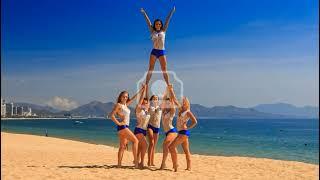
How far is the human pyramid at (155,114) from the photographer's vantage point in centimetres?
1305

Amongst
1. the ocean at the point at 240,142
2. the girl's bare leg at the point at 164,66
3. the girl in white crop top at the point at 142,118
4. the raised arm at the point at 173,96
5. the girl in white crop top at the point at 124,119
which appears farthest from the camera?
the ocean at the point at 240,142

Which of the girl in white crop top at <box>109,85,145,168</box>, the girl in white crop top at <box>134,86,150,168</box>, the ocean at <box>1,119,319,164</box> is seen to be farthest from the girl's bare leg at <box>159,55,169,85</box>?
the ocean at <box>1,119,319,164</box>

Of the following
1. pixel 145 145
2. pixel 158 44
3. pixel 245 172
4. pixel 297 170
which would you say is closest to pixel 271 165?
pixel 297 170

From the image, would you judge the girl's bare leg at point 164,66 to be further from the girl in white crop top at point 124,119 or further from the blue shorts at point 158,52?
the girl in white crop top at point 124,119

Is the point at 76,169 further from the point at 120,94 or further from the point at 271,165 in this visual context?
the point at 271,165

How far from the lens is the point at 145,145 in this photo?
1355cm

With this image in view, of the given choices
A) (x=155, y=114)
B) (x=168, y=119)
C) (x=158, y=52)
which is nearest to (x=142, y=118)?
(x=155, y=114)

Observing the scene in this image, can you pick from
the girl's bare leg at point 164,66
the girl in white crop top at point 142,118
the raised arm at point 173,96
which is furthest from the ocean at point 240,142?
the raised arm at point 173,96

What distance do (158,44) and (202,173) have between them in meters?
4.59

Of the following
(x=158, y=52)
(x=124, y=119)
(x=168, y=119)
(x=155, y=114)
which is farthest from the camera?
(x=158, y=52)

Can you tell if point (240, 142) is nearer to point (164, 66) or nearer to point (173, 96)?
point (164, 66)

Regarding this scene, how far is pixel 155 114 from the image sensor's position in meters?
13.3

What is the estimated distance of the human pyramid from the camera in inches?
514

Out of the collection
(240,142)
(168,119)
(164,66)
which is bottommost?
(240,142)
